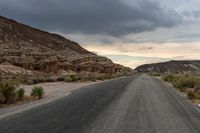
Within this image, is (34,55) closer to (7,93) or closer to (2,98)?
(7,93)

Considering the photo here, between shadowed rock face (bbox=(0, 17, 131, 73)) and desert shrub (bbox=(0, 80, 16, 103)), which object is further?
shadowed rock face (bbox=(0, 17, 131, 73))

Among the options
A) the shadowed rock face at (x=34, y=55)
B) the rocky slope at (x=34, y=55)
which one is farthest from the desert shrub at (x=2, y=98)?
the shadowed rock face at (x=34, y=55)

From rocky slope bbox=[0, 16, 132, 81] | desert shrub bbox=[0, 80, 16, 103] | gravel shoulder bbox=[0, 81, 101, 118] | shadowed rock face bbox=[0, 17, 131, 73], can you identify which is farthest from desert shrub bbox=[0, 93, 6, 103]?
shadowed rock face bbox=[0, 17, 131, 73]

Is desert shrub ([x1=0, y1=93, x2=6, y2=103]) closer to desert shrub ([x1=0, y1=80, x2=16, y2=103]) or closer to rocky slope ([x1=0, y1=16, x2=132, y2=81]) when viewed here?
desert shrub ([x1=0, y1=80, x2=16, y2=103])

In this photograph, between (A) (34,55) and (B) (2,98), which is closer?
(B) (2,98)

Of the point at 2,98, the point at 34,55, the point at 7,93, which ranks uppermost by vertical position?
the point at 34,55

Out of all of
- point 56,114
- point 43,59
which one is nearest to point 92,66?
point 43,59

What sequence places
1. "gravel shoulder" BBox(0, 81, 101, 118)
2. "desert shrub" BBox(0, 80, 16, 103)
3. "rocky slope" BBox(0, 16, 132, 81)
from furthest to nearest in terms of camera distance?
"rocky slope" BBox(0, 16, 132, 81)
"desert shrub" BBox(0, 80, 16, 103)
"gravel shoulder" BBox(0, 81, 101, 118)

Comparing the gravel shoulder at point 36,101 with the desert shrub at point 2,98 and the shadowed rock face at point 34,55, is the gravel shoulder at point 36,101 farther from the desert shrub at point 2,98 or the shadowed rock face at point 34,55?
the shadowed rock face at point 34,55

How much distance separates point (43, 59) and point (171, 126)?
7394 cm

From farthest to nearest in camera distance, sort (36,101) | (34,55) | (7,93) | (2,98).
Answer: (34,55) < (36,101) < (7,93) < (2,98)

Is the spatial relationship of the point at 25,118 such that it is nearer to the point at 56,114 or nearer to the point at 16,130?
the point at 56,114

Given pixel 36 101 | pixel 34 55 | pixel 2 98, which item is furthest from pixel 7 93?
pixel 34 55

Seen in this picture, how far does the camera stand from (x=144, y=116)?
15.4 meters
